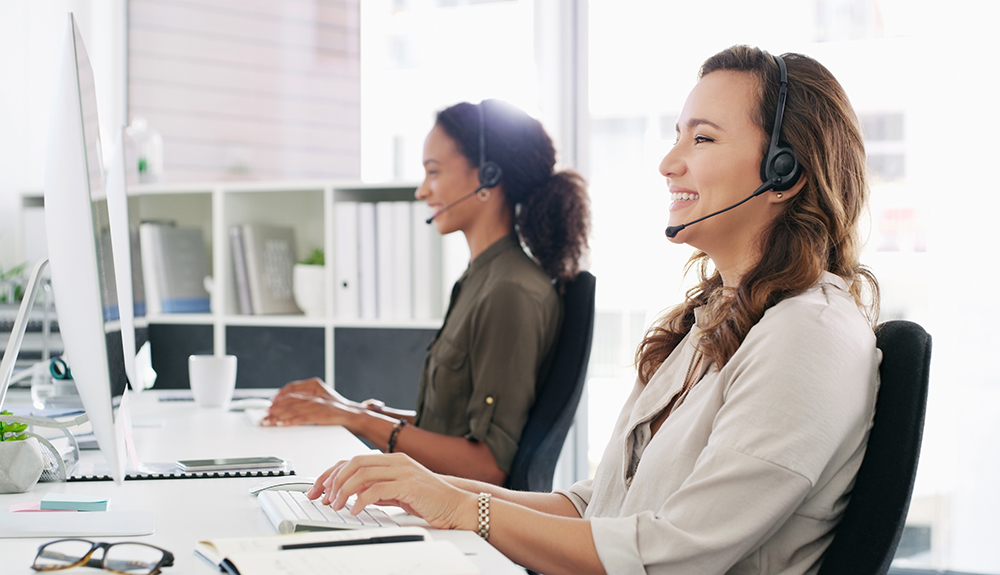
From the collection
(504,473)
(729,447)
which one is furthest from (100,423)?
(504,473)

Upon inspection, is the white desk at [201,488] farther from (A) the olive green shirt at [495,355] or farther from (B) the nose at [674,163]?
(B) the nose at [674,163]

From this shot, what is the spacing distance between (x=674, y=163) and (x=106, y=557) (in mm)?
810

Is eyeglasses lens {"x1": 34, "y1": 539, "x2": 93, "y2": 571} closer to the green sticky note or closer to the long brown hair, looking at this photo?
the green sticky note

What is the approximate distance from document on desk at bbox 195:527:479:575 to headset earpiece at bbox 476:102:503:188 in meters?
1.22

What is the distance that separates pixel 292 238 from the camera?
284cm

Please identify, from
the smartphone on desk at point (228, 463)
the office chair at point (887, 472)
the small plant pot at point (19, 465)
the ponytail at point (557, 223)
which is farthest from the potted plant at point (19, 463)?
the ponytail at point (557, 223)

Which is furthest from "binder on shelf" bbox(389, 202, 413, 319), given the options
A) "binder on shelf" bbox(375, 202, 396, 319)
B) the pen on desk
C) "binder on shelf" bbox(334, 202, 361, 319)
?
the pen on desk

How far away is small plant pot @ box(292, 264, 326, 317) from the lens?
8.61 ft

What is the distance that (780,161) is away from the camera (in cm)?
98

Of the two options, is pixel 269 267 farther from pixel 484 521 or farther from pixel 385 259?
pixel 484 521

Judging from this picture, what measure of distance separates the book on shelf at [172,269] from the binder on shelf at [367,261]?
690 mm

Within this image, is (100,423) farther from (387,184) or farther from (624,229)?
(624,229)

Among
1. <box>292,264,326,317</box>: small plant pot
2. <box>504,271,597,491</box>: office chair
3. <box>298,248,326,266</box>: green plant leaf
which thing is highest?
<box>298,248,326,266</box>: green plant leaf

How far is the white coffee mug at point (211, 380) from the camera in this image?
5.86 feet
